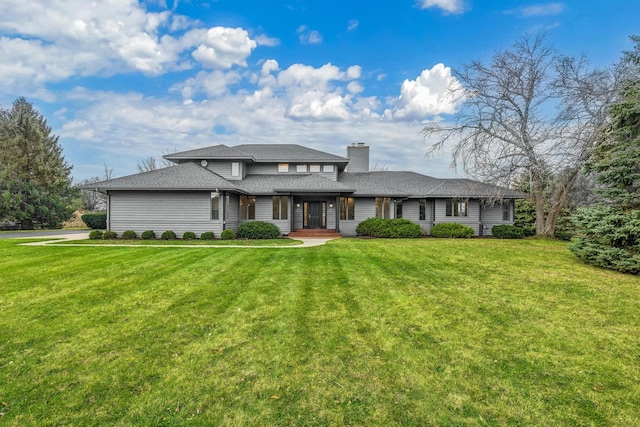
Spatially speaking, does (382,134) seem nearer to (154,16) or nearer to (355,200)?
(355,200)

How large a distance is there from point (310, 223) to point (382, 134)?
12790 mm

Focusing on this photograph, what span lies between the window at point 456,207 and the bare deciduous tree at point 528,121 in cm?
207

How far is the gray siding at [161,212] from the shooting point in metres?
16.2

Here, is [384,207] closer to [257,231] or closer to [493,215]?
[493,215]

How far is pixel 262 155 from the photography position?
2123 centimetres

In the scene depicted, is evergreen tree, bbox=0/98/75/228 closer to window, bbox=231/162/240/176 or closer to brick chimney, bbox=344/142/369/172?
window, bbox=231/162/240/176

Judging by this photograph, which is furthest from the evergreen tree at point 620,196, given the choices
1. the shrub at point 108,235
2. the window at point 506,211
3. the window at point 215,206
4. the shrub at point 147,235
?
the shrub at point 108,235

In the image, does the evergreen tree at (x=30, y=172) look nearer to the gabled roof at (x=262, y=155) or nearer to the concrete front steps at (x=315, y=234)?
the gabled roof at (x=262, y=155)

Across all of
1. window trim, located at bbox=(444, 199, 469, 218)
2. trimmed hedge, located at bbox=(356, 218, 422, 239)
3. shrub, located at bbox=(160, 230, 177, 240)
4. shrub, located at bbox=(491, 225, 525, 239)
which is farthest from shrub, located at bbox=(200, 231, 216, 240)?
shrub, located at bbox=(491, 225, 525, 239)

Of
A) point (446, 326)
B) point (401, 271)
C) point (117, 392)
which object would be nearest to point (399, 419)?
point (446, 326)

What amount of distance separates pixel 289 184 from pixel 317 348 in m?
14.9

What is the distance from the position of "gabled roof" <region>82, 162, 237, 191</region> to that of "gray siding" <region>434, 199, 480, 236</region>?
1317cm

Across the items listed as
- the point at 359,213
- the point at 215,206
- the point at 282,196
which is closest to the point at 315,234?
the point at 282,196

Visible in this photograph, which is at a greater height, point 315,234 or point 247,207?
point 247,207
